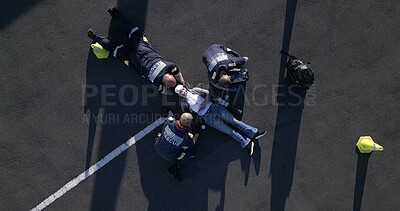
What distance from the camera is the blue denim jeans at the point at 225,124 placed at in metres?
8.12

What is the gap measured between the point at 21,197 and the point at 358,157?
28.0 feet

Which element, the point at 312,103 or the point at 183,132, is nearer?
the point at 183,132

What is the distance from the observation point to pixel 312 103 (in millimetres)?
8391

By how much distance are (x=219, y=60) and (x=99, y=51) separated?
3026 mm

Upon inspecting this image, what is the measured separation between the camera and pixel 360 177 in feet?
27.5

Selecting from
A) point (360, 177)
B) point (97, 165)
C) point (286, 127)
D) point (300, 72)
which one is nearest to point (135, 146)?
point (97, 165)

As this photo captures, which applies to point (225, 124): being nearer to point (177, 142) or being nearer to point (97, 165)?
point (177, 142)

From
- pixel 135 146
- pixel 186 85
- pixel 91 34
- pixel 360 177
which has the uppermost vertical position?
pixel 91 34

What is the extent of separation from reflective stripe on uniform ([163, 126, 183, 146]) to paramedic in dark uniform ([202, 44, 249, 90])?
Answer: 4.84ft

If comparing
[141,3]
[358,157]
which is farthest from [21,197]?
[358,157]

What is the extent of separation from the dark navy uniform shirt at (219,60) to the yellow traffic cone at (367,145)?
3.60 meters

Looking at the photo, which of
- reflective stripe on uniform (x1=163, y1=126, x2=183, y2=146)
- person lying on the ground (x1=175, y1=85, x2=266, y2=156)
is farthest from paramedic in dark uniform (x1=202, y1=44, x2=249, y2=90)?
reflective stripe on uniform (x1=163, y1=126, x2=183, y2=146)

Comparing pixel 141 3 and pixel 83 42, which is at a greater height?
pixel 141 3

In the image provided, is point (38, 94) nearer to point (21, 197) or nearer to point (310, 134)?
point (21, 197)
